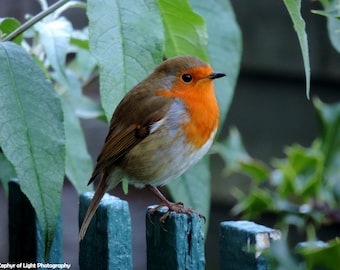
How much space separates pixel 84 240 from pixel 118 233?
16 cm

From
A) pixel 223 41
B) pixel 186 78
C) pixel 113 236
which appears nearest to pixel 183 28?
pixel 223 41

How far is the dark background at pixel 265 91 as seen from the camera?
15.6 ft

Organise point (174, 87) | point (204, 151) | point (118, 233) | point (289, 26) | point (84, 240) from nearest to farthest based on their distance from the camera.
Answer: point (118, 233) → point (84, 240) → point (204, 151) → point (174, 87) → point (289, 26)

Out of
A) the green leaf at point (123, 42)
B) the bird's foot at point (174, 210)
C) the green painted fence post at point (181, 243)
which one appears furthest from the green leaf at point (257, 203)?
the green leaf at point (123, 42)

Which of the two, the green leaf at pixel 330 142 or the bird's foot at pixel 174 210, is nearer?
the bird's foot at pixel 174 210

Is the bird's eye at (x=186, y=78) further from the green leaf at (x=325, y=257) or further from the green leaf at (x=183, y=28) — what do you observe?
the green leaf at (x=325, y=257)

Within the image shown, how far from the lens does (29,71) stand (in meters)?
1.79

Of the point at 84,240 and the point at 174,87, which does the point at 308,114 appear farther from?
the point at 84,240

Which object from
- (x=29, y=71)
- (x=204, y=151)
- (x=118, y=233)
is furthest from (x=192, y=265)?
(x=204, y=151)

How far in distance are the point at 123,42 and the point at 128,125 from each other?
72 centimetres

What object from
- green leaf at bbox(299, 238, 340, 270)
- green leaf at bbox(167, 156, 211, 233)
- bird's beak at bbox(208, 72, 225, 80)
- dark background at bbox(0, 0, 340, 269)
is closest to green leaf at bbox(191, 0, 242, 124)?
bird's beak at bbox(208, 72, 225, 80)

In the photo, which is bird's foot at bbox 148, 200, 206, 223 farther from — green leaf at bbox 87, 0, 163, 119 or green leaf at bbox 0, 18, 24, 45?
green leaf at bbox 0, 18, 24, 45

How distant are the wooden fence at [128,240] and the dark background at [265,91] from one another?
253 cm

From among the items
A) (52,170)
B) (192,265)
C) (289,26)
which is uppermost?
(289,26)
